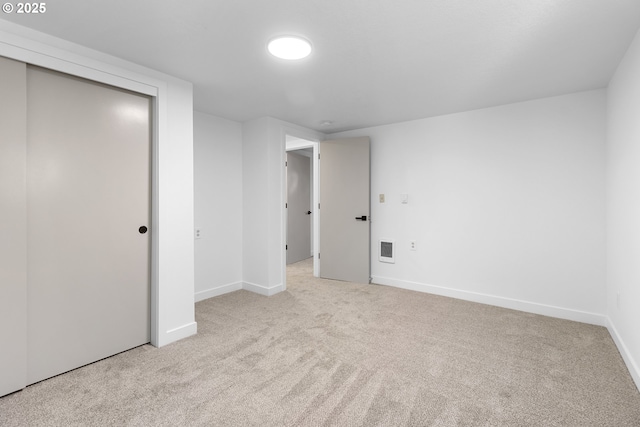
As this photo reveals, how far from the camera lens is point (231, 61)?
237cm

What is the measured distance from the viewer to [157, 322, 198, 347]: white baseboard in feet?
8.32


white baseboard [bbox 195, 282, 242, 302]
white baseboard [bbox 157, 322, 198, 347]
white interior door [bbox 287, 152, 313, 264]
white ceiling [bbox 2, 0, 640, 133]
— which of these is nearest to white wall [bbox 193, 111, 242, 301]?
white baseboard [bbox 195, 282, 242, 302]

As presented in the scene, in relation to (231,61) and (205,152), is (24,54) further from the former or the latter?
(205,152)

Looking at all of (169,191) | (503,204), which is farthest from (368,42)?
(503,204)

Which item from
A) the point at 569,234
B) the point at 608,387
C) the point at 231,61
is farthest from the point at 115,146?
the point at 569,234

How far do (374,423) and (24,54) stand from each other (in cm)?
298

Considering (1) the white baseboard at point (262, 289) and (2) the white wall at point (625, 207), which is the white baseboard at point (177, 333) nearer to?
(1) the white baseboard at point (262, 289)

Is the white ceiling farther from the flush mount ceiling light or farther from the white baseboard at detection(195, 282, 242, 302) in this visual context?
the white baseboard at detection(195, 282, 242, 302)

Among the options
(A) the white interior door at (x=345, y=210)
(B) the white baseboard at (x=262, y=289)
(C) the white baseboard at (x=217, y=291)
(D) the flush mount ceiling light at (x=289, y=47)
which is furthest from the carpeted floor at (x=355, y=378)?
(D) the flush mount ceiling light at (x=289, y=47)

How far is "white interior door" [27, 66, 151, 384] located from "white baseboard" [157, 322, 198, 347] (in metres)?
0.15

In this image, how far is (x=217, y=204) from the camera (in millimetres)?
3924

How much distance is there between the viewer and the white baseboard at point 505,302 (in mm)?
3027

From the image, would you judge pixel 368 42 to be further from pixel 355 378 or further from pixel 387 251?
pixel 387 251

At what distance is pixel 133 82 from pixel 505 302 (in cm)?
417
